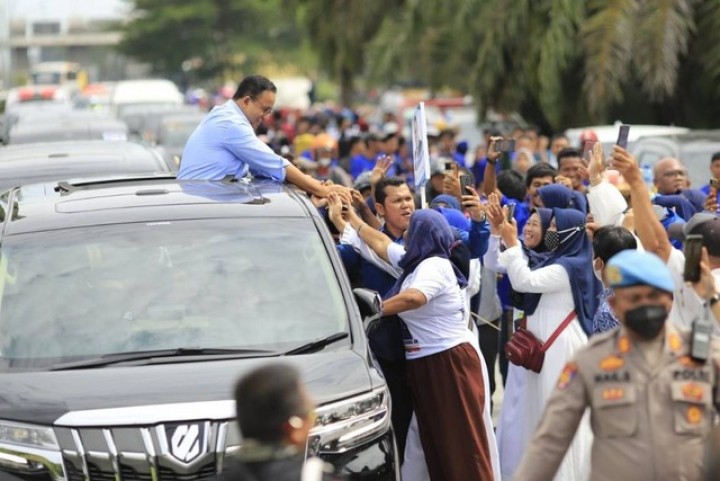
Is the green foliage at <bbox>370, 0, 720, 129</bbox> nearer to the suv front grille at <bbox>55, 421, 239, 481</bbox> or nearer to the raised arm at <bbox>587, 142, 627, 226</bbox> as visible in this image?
the raised arm at <bbox>587, 142, 627, 226</bbox>

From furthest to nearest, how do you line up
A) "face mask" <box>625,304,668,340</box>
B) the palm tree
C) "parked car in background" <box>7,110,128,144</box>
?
the palm tree → "parked car in background" <box>7,110,128,144</box> → "face mask" <box>625,304,668,340</box>

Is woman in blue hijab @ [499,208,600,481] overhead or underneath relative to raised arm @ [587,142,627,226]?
underneath

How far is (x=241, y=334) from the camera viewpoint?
654cm

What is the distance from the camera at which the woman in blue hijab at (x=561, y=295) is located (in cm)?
801

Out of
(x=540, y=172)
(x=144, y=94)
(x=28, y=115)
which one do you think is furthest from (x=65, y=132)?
(x=144, y=94)

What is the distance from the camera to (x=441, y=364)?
303 inches

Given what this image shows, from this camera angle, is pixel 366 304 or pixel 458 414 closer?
pixel 366 304

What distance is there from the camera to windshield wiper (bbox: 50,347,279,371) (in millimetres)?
6340

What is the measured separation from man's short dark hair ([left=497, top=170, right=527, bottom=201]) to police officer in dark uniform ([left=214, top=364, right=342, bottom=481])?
23.6 ft

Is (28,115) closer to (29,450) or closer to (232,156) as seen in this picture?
(232,156)

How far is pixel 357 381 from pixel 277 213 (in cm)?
125

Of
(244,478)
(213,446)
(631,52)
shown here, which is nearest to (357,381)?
(213,446)

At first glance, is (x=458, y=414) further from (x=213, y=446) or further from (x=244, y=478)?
(x=244, y=478)

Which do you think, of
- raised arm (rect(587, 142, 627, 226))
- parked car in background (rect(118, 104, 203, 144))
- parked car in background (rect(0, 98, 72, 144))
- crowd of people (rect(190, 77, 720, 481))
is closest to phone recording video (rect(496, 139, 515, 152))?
crowd of people (rect(190, 77, 720, 481))
